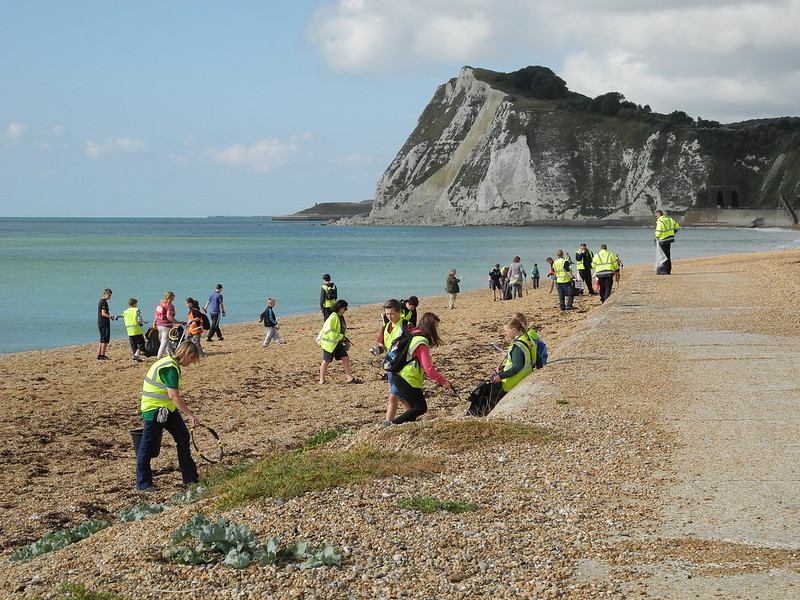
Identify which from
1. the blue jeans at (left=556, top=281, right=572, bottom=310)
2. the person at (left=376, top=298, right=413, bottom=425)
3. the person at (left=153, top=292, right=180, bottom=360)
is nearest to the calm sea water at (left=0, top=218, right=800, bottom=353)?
the person at (left=153, top=292, right=180, bottom=360)

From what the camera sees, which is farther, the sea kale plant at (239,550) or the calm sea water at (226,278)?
the calm sea water at (226,278)

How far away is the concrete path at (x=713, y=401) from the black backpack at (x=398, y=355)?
1.17 metres

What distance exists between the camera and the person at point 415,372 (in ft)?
32.3

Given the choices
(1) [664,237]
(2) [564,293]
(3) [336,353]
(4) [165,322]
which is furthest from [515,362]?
(1) [664,237]

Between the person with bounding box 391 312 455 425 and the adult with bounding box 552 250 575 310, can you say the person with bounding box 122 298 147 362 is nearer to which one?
the adult with bounding box 552 250 575 310

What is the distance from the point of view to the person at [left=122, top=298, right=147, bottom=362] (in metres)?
20.6

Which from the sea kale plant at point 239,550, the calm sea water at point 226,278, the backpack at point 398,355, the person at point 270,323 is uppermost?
the backpack at point 398,355

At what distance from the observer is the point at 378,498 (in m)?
6.60

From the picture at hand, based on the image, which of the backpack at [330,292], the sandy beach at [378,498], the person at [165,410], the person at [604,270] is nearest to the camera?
the sandy beach at [378,498]

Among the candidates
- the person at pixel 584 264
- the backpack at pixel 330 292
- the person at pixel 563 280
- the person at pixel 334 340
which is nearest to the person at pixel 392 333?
the person at pixel 334 340

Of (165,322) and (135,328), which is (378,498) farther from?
(135,328)

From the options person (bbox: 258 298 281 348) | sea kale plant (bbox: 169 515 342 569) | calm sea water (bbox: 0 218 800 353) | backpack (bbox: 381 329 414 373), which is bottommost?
calm sea water (bbox: 0 218 800 353)

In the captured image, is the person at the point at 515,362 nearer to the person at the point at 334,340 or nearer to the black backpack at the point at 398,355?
the black backpack at the point at 398,355

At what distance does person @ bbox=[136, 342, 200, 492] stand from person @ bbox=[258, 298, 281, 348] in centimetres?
1172
